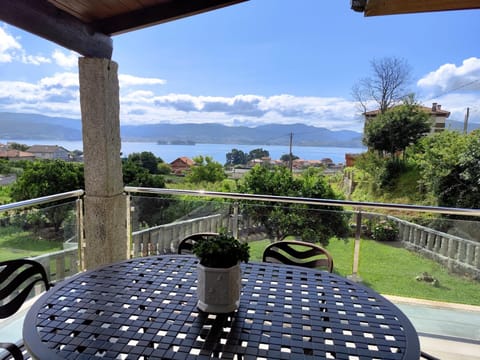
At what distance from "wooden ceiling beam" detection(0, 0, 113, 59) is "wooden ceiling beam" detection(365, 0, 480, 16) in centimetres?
229

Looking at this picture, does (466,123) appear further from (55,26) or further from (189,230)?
(55,26)

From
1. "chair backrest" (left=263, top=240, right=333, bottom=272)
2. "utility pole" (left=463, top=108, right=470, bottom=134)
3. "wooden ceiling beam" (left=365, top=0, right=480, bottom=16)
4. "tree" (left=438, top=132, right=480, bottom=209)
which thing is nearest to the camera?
"wooden ceiling beam" (left=365, top=0, right=480, bottom=16)

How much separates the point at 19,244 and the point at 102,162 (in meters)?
1.04

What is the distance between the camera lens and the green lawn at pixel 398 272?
3.31m

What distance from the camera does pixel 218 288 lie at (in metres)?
1.50

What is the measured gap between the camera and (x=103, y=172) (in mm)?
3389

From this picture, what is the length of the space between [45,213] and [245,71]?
21.5 m

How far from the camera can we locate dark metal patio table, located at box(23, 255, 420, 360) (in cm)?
125

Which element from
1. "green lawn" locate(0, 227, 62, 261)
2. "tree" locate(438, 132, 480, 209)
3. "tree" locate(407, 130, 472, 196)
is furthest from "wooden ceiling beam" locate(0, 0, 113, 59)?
"tree" locate(407, 130, 472, 196)

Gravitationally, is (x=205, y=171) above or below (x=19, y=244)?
above

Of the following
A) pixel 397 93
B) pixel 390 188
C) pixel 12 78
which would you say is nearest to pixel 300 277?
pixel 12 78

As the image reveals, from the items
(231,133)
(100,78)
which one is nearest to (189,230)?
(100,78)

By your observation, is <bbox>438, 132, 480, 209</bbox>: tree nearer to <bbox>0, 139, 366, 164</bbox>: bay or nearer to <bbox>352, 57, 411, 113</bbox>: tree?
<bbox>0, 139, 366, 164</bbox>: bay

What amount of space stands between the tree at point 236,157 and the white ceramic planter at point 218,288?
29.1 feet
